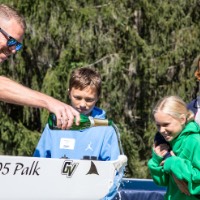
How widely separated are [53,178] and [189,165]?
1.09 meters

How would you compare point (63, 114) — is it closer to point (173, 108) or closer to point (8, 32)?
point (8, 32)

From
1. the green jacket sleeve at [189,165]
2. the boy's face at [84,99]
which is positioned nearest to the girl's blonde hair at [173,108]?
the green jacket sleeve at [189,165]

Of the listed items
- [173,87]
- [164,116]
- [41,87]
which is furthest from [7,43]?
[173,87]

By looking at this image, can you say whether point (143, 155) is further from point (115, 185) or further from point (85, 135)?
point (115, 185)

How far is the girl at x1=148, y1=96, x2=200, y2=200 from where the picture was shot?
4.25 metres

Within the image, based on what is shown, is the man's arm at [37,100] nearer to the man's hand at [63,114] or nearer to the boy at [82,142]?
the man's hand at [63,114]

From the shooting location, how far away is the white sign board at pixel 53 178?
11.2 feet

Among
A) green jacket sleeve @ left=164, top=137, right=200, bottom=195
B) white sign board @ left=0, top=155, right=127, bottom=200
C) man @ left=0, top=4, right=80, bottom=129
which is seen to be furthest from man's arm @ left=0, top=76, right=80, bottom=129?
green jacket sleeve @ left=164, top=137, right=200, bottom=195

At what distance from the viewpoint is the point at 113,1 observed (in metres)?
9.56

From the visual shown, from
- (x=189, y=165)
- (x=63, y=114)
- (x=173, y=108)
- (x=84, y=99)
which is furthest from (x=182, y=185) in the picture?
(x=63, y=114)

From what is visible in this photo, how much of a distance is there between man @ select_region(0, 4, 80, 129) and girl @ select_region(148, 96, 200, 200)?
1.11 meters

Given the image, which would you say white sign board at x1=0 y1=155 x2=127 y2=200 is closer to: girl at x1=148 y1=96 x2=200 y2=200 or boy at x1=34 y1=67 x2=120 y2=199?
girl at x1=148 y1=96 x2=200 y2=200

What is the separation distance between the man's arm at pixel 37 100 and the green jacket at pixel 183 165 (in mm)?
1102

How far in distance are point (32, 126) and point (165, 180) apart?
211 inches
